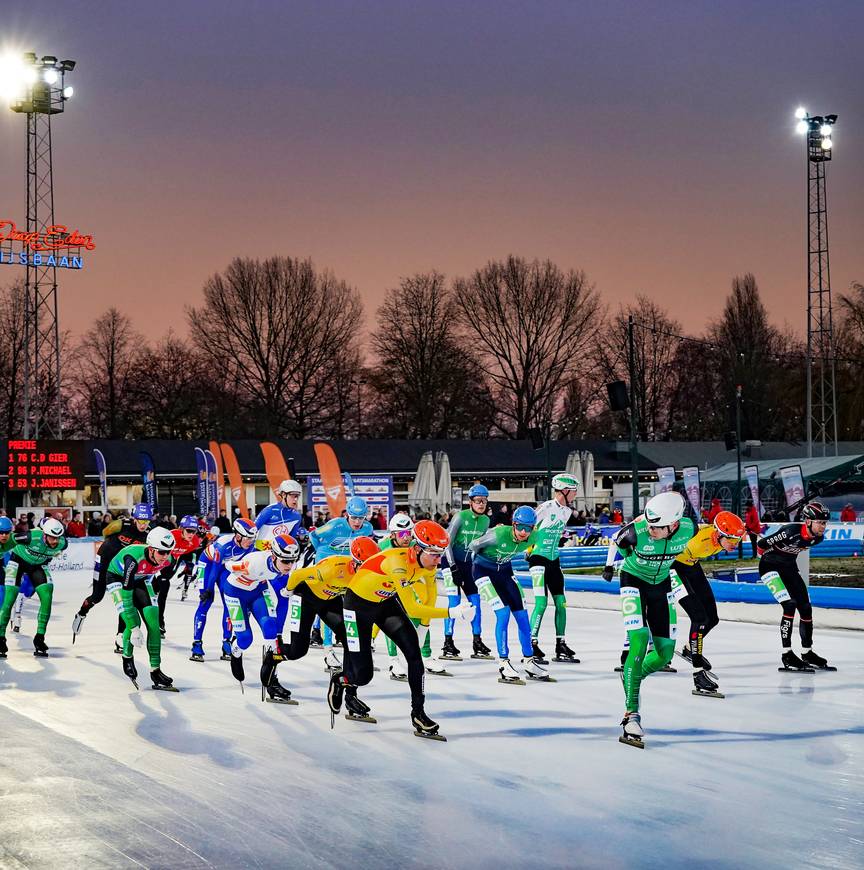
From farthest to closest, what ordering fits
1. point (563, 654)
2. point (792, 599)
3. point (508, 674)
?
point (563, 654) < point (792, 599) < point (508, 674)

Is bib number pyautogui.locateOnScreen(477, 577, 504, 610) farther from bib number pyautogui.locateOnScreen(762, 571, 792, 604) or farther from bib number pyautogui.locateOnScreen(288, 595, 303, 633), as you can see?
bib number pyautogui.locateOnScreen(762, 571, 792, 604)

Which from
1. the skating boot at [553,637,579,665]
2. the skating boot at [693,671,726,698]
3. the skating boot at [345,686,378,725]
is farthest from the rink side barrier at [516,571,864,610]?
the skating boot at [345,686,378,725]

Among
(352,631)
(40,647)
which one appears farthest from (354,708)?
(40,647)

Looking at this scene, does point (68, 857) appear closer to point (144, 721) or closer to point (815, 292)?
point (144, 721)

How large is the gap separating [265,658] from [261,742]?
1745mm

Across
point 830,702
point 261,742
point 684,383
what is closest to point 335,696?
point 261,742

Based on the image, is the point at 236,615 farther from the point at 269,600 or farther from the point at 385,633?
the point at 385,633

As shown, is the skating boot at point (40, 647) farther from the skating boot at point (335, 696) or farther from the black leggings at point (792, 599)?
the black leggings at point (792, 599)

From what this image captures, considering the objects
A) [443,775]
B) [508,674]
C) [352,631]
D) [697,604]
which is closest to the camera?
[443,775]

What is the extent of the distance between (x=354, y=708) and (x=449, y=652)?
13.2ft

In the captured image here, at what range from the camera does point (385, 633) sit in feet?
29.0

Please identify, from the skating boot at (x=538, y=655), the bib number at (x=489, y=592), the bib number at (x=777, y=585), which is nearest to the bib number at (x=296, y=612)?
the bib number at (x=489, y=592)

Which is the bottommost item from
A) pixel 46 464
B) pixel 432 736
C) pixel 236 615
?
pixel 432 736

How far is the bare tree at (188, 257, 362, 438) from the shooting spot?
64500 millimetres
